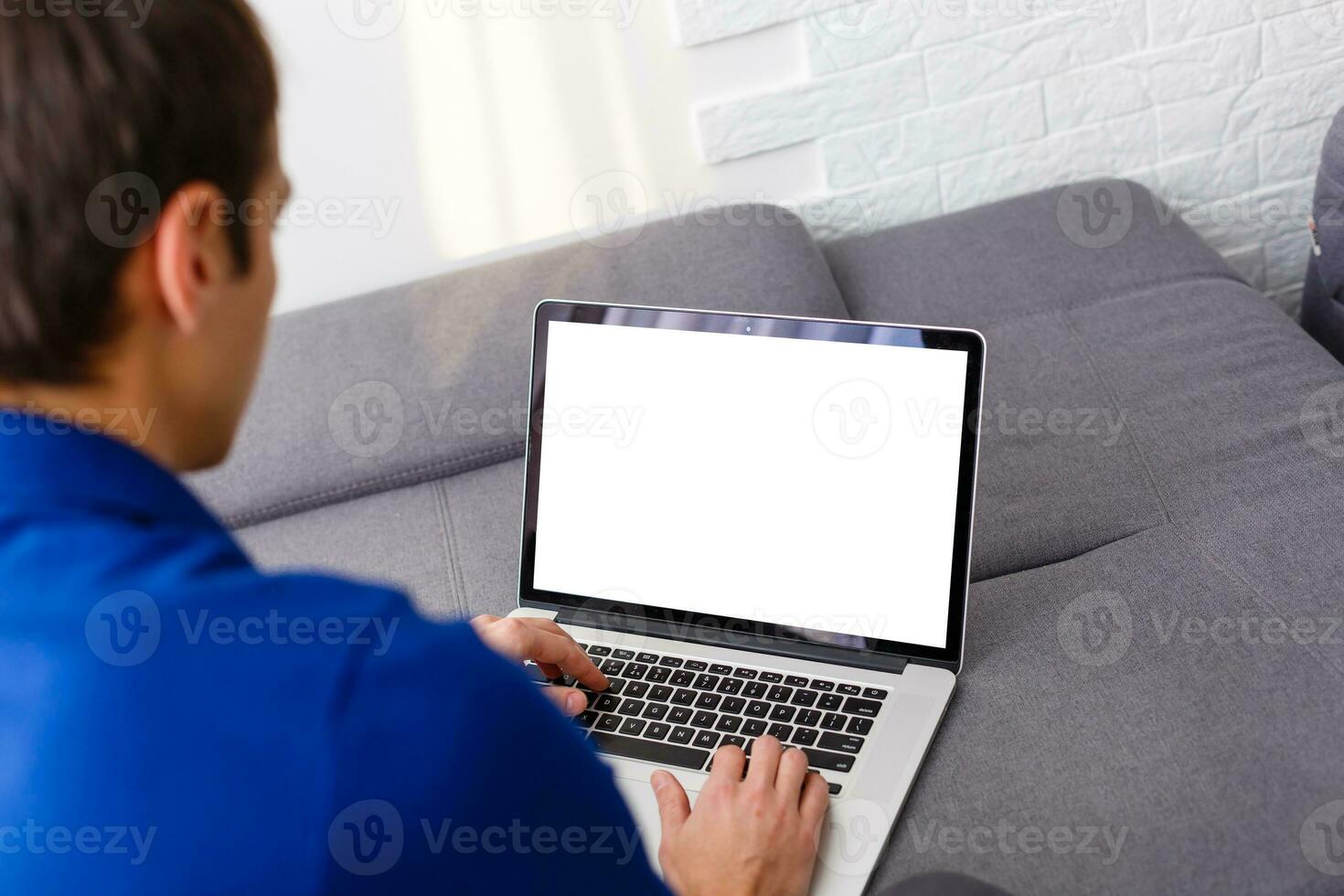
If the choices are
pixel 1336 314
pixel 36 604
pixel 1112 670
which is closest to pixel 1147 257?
pixel 1336 314

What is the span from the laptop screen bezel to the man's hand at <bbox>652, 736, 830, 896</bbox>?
0.57 ft

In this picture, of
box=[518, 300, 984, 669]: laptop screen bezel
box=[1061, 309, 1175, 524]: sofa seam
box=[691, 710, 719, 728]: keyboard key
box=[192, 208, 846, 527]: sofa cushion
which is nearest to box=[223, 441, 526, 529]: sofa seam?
box=[192, 208, 846, 527]: sofa cushion

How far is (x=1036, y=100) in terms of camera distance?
1869mm

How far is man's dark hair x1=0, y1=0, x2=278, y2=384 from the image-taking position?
1.56ft

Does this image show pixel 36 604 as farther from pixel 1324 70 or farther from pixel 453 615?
pixel 1324 70

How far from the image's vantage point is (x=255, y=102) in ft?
1.80

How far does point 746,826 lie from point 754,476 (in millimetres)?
350

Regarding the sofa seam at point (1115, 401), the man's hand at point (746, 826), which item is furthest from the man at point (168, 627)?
the sofa seam at point (1115, 401)

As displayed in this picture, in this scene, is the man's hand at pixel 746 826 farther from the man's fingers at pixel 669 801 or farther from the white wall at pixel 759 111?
the white wall at pixel 759 111

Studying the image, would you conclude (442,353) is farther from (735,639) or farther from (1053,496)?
(1053,496)

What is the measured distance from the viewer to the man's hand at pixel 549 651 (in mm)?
1010

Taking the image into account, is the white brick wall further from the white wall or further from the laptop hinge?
the laptop hinge

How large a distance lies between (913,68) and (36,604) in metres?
1.62

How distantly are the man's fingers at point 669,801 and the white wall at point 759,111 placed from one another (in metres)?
1.17
